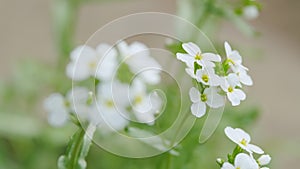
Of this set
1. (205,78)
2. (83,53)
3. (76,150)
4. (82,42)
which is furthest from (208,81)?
(82,42)

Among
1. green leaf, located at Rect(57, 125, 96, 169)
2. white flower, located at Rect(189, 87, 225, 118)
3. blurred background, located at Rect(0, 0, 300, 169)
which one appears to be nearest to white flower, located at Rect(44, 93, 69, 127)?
green leaf, located at Rect(57, 125, 96, 169)

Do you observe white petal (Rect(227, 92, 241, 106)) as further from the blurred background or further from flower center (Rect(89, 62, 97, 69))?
the blurred background

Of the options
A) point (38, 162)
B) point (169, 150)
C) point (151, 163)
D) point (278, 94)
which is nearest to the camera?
point (169, 150)

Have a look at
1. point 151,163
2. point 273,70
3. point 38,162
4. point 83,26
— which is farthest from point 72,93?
point 273,70

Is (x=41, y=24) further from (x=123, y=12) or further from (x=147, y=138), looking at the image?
(x=147, y=138)

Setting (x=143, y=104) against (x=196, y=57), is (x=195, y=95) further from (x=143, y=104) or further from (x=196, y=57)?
(x=143, y=104)

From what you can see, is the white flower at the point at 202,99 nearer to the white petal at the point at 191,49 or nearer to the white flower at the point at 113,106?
the white petal at the point at 191,49

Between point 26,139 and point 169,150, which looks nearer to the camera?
point 169,150
